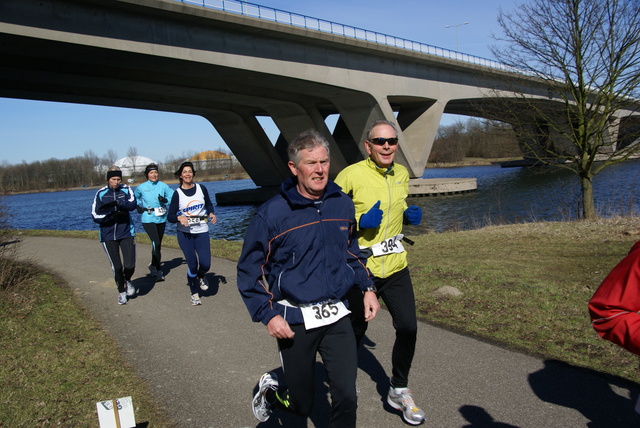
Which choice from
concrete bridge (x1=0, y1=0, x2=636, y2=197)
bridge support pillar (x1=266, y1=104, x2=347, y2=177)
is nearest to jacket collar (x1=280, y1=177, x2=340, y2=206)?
concrete bridge (x1=0, y1=0, x2=636, y2=197)

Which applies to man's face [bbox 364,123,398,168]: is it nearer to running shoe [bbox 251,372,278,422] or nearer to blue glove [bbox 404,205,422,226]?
blue glove [bbox 404,205,422,226]

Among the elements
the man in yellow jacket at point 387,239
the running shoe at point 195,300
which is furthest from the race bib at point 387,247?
the running shoe at point 195,300

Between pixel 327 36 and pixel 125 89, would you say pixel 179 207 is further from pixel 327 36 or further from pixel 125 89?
pixel 125 89

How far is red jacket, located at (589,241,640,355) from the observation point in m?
1.95

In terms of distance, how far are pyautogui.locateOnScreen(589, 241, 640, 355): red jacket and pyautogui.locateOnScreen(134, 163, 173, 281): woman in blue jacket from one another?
9.26m

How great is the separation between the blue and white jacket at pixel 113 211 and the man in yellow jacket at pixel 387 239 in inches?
210

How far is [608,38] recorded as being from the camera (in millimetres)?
15703

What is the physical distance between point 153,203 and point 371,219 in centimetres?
735

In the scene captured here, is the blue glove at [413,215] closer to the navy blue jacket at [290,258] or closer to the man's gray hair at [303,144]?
the navy blue jacket at [290,258]

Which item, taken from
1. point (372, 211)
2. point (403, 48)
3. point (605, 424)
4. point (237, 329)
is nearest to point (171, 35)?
point (403, 48)

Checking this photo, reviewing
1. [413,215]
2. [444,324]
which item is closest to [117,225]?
[444,324]

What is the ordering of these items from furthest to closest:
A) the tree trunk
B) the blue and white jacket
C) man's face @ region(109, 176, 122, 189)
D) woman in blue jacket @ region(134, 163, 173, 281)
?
the tree trunk, woman in blue jacket @ region(134, 163, 173, 281), man's face @ region(109, 176, 122, 189), the blue and white jacket

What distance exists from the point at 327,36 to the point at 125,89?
13.1 meters

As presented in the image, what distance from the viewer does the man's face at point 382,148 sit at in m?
4.18
